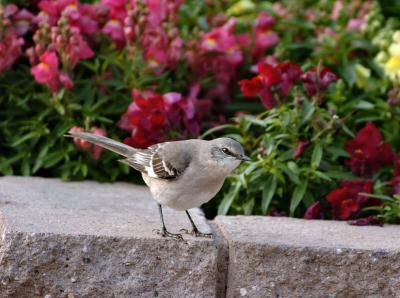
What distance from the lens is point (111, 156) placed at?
507cm

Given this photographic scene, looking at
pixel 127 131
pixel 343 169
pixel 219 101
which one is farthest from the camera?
pixel 219 101

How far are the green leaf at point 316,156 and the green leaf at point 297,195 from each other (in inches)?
4.5

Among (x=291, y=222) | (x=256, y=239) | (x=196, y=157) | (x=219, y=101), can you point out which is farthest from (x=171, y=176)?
(x=219, y=101)

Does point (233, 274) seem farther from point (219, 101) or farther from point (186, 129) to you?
point (219, 101)

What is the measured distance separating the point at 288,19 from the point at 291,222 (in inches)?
90.0

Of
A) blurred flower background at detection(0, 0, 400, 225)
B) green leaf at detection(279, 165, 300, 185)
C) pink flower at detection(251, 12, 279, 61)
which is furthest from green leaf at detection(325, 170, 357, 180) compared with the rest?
pink flower at detection(251, 12, 279, 61)

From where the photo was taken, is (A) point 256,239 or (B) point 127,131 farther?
(B) point 127,131

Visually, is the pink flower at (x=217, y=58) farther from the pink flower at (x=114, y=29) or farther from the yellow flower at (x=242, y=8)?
the yellow flower at (x=242, y=8)

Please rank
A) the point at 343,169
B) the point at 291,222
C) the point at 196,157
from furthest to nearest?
the point at 343,169 → the point at 291,222 → the point at 196,157

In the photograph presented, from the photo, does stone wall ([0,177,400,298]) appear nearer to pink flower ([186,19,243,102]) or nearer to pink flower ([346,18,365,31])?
pink flower ([186,19,243,102])

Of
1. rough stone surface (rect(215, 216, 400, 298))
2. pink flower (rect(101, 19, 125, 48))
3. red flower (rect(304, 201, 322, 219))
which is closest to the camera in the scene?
rough stone surface (rect(215, 216, 400, 298))

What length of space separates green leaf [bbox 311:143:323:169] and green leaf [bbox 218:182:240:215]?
435mm

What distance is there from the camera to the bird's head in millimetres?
3842

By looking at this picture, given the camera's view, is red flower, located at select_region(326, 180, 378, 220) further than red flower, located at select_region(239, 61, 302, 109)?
No
